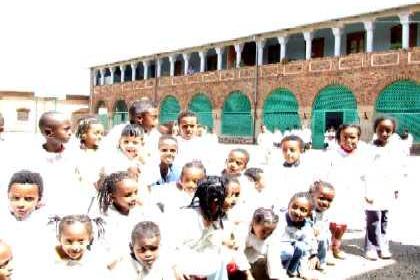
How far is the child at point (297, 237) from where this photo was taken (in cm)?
518

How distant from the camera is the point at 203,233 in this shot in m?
3.95

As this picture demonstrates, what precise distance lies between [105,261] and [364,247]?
4091 millimetres

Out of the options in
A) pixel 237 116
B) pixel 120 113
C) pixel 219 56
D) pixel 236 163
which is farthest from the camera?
pixel 120 113

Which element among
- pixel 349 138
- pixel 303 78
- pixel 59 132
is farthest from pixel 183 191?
pixel 303 78

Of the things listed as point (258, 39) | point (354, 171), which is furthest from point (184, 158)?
point (258, 39)

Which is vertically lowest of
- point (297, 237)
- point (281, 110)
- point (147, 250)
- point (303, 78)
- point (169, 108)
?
point (297, 237)

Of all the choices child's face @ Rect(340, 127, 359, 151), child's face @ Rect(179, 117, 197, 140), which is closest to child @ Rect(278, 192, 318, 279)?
child's face @ Rect(340, 127, 359, 151)

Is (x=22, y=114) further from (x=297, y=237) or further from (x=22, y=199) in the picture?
(x=22, y=199)

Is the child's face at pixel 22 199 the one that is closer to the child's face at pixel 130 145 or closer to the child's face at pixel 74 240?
the child's face at pixel 74 240

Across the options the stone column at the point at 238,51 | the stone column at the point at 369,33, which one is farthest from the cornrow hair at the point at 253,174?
the stone column at the point at 238,51

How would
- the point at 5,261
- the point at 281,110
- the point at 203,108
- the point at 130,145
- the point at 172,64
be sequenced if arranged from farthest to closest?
the point at 172,64
the point at 203,108
the point at 281,110
the point at 130,145
the point at 5,261

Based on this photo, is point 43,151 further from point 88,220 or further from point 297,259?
point 297,259

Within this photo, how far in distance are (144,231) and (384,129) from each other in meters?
3.63

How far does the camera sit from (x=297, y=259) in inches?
209
